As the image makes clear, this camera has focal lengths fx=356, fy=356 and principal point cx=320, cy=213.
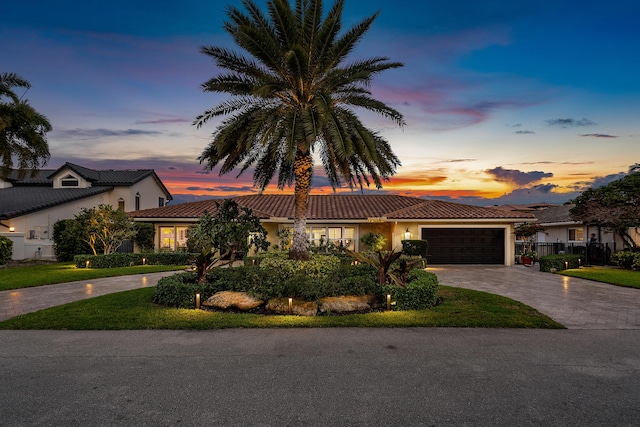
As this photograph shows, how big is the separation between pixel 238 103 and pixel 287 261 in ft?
19.7

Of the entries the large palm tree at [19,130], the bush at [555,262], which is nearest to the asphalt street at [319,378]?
the bush at [555,262]

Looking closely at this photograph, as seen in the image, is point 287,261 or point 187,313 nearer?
point 187,313

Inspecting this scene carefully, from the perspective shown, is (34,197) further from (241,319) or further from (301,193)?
(241,319)

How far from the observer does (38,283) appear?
47.0 feet

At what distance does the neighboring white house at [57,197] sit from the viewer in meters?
23.5

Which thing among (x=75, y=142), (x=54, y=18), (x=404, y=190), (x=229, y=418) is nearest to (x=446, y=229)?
(x=404, y=190)

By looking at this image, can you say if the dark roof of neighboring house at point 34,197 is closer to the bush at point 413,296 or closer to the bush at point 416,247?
the bush at point 416,247

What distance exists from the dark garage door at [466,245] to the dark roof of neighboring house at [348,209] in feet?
4.11

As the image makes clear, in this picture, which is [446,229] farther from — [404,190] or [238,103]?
[238,103]

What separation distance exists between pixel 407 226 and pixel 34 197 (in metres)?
28.0

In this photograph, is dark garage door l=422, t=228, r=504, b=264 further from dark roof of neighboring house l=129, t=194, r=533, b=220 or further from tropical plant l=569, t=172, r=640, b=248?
tropical plant l=569, t=172, r=640, b=248

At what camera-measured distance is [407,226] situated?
23.2 m

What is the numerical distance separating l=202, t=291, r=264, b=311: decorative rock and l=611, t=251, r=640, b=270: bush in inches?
819

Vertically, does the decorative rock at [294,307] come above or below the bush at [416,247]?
below
